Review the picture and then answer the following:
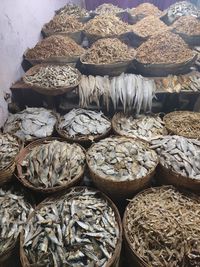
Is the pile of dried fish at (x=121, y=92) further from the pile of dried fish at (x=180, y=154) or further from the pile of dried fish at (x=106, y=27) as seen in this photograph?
the pile of dried fish at (x=106, y=27)

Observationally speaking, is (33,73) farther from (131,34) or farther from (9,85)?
(131,34)

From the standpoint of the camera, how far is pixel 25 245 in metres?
2.04

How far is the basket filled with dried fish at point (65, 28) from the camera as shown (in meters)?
5.04

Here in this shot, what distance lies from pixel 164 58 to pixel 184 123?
119 cm

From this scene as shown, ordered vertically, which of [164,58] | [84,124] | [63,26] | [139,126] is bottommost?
[139,126]

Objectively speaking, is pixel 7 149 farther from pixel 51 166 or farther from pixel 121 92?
pixel 121 92

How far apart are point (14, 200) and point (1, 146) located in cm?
67

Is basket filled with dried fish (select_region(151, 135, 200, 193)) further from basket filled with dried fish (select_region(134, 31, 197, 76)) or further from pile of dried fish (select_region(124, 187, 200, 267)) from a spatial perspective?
basket filled with dried fish (select_region(134, 31, 197, 76))

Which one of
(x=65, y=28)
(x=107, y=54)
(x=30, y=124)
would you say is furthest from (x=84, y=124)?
(x=65, y=28)

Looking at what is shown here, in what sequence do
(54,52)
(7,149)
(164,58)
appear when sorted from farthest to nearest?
(54,52) < (164,58) < (7,149)

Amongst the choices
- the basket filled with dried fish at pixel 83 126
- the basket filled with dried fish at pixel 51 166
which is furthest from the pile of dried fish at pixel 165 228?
the basket filled with dried fish at pixel 83 126

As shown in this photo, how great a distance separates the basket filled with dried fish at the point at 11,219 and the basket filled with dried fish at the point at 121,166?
30.9 inches

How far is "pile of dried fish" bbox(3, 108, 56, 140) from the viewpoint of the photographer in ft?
10.3

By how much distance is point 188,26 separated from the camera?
5.04 meters
